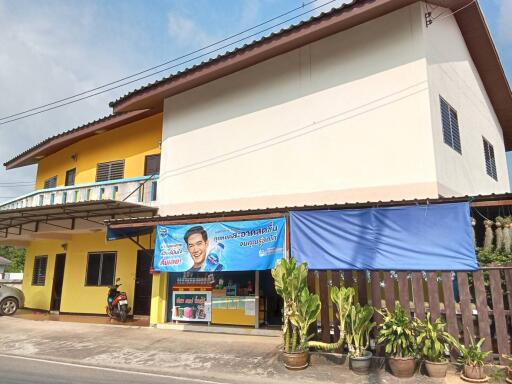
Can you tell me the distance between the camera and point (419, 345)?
262 inches

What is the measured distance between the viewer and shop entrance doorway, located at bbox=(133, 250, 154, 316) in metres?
14.1

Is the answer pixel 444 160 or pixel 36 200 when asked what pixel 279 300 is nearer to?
pixel 444 160

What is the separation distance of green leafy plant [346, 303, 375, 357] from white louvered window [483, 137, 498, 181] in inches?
340

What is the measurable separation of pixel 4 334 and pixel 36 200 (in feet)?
18.7

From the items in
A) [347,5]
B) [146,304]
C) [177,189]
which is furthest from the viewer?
[146,304]

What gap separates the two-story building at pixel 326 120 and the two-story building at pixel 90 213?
0.14 m

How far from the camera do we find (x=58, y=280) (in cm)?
1716

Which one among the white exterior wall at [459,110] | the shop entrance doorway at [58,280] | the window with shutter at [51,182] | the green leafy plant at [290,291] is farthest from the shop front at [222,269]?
the window with shutter at [51,182]

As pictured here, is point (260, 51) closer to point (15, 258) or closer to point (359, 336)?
point (359, 336)

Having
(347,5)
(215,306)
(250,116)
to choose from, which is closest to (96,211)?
(215,306)

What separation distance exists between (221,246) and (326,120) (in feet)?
13.5

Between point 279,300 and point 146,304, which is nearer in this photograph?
point 279,300

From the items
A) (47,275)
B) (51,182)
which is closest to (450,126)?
(47,275)

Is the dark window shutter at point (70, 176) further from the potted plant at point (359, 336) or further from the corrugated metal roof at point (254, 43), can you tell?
the potted plant at point (359, 336)
